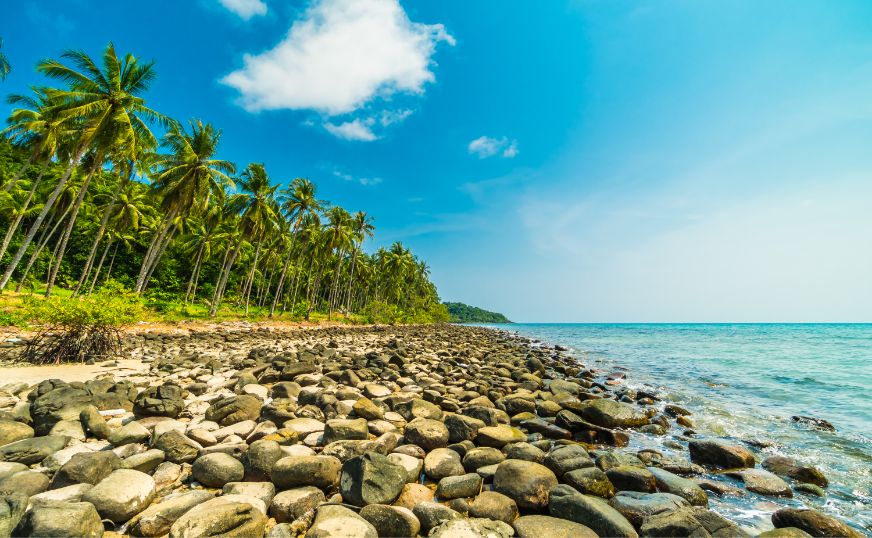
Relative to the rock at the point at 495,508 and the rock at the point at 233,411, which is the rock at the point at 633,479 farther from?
the rock at the point at 233,411

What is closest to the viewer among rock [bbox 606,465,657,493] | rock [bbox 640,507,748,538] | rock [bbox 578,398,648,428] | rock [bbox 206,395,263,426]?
rock [bbox 640,507,748,538]

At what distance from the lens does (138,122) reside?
22188 mm

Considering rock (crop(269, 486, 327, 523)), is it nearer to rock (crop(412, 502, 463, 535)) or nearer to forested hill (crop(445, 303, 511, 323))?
rock (crop(412, 502, 463, 535))

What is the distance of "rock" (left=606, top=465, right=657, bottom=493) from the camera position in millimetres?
4426

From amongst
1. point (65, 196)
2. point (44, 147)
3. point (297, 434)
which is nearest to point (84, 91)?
point (44, 147)

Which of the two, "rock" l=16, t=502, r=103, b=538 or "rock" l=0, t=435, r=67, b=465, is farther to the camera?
"rock" l=0, t=435, r=67, b=465

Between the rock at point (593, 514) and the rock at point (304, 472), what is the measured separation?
244 cm

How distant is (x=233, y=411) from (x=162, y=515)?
278cm

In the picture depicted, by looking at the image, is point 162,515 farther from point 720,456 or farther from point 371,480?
point 720,456

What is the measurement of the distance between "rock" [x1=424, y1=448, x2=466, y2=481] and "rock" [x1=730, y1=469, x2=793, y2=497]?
12.9 ft

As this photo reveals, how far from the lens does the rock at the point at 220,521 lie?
9.38ft

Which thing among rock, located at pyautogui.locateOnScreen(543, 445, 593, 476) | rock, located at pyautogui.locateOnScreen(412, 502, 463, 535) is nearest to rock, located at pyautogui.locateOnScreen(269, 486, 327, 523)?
rock, located at pyautogui.locateOnScreen(412, 502, 463, 535)

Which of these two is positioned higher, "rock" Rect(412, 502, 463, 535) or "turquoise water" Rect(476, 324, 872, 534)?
"rock" Rect(412, 502, 463, 535)

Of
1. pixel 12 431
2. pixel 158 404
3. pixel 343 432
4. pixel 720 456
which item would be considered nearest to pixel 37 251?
pixel 158 404
